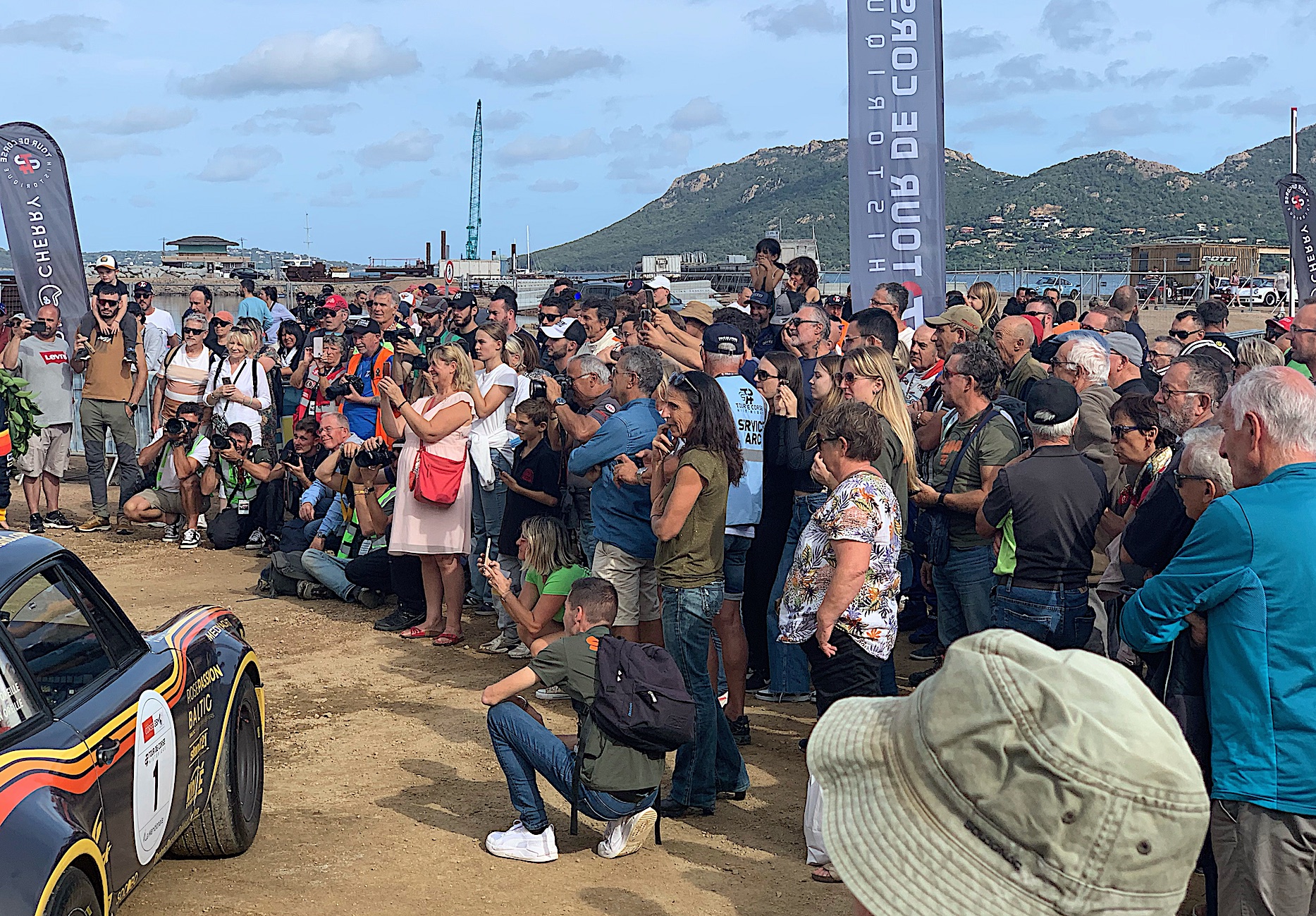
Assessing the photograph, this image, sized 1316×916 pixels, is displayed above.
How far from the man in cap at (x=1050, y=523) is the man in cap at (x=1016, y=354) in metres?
2.58

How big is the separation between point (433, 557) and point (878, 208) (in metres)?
4.39

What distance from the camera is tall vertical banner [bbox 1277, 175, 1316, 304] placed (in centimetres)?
1622

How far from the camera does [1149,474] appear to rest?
18.3 feet

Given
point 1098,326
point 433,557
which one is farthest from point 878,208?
point 433,557

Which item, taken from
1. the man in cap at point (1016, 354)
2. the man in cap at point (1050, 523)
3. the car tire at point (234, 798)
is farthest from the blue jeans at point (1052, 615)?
the car tire at point (234, 798)

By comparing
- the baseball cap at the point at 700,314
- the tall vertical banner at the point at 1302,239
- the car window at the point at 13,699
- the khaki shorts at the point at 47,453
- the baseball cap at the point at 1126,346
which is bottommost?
the car window at the point at 13,699

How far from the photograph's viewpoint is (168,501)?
496 inches

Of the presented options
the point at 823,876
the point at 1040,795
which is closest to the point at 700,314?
the point at 823,876

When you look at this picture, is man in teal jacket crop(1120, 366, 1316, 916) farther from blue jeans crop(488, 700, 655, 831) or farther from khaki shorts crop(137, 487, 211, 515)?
khaki shorts crop(137, 487, 211, 515)

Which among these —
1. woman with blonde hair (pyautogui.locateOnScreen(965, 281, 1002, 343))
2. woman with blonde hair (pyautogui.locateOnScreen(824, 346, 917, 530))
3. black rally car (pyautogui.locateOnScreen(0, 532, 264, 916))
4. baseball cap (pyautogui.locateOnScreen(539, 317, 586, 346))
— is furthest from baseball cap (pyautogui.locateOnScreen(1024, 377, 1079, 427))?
baseball cap (pyautogui.locateOnScreen(539, 317, 586, 346))

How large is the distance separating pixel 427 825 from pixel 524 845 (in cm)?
66

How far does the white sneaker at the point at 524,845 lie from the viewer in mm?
5531

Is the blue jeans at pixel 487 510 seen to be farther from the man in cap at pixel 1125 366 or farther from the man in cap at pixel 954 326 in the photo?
the man in cap at pixel 1125 366

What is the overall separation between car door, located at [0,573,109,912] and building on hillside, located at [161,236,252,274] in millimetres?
68916
